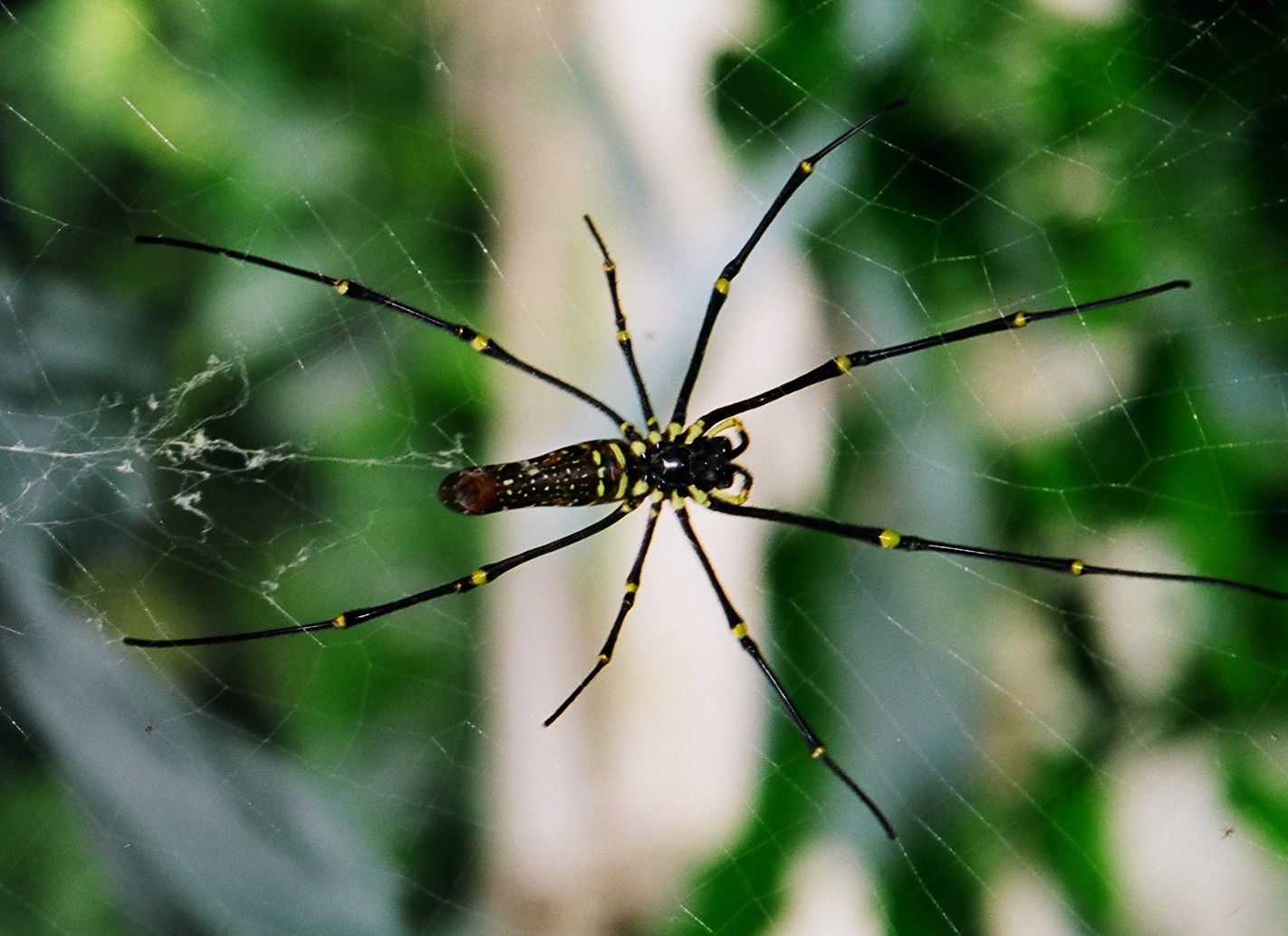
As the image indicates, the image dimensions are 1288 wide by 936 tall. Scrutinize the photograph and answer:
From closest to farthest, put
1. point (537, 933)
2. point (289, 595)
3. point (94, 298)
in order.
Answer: point (94, 298) < point (289, 595) < point (537, 933)

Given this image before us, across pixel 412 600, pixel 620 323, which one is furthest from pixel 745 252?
pixel 412 600

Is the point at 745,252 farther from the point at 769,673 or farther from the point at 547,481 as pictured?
the point at 769,673

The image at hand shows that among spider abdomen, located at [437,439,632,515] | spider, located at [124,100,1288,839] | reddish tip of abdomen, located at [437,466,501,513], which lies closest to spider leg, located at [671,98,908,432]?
spider, located at [124,100,1288,839]

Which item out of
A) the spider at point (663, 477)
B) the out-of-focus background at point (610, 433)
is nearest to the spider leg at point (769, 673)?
the spider at point (663, 477)

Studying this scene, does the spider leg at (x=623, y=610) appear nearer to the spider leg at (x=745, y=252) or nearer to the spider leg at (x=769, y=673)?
the spider leg at (x=769, y=673)

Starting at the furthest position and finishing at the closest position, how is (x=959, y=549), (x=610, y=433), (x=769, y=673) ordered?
(x=610, y=433), (x=769, y=673), (x=959, y=549)

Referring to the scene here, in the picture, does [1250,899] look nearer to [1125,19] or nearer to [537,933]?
[537,933]

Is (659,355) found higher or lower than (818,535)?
higher

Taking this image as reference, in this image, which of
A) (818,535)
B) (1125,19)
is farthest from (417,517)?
(1125,19)
